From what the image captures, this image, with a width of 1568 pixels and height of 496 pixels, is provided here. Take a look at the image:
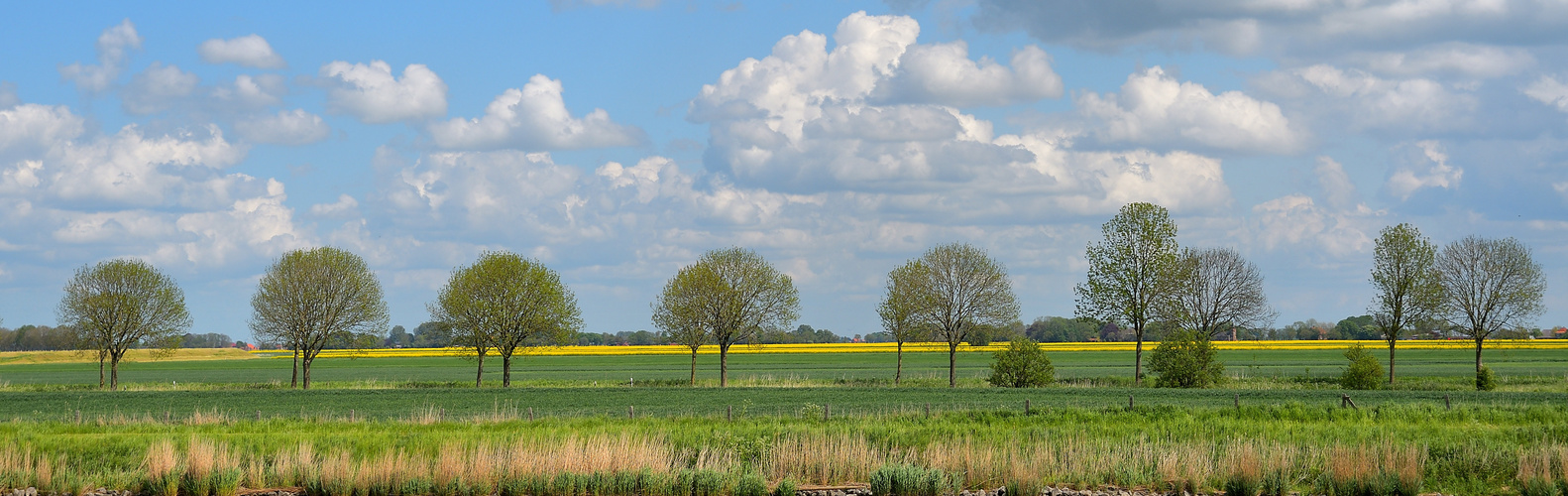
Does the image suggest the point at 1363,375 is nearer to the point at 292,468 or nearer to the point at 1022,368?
the point at 1022,368

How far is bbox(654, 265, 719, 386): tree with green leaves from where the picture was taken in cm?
6812

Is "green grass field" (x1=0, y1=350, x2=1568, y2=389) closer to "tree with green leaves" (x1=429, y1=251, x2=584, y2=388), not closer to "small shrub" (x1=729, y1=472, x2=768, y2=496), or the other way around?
"tree with green leaves" (x1=429, y1=251, x2=584, y2=388)

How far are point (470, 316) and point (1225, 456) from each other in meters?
48.7

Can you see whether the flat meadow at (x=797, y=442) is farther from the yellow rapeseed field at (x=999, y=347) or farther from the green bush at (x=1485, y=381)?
the yellow rapeseed field at (x=999, y=347)

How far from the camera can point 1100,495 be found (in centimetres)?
2277

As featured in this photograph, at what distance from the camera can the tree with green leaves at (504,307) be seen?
65375mm

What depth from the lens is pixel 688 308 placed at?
68188 millimetres

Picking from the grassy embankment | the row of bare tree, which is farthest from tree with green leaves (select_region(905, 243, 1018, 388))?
the grassy embankment

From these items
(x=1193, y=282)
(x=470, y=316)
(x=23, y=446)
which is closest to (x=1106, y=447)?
(x=23, y=446)

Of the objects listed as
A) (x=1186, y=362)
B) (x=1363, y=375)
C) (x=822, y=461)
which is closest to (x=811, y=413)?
(x=822, y=461)

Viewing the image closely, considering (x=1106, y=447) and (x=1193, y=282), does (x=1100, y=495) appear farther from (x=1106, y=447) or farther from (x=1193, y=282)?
(x=1193, y=282)

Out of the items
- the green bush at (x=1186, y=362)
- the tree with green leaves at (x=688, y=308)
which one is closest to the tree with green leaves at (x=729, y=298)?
the tree with green leaves at (x=688, y=308)

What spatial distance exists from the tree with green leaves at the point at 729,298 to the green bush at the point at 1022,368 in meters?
14.9

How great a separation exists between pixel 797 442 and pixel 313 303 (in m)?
50.6
